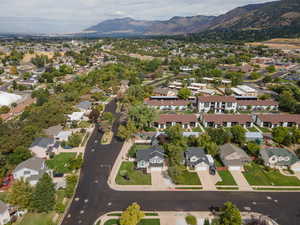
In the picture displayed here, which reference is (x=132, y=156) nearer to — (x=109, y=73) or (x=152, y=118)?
(x=152, y=118)

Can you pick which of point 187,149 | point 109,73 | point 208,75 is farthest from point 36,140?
point 208,75

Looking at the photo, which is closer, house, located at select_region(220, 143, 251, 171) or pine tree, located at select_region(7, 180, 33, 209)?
pine tree, located at select_region(7, 180, 33, 209)

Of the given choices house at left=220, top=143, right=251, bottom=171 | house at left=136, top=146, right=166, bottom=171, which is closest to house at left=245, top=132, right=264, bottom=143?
house at left=220, top=143, right=251, bottom=171

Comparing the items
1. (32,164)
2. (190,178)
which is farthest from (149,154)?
(32,164)

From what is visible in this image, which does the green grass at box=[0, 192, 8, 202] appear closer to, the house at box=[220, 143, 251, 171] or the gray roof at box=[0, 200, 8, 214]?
the gray roof at box=[0, 200, 8, 214]

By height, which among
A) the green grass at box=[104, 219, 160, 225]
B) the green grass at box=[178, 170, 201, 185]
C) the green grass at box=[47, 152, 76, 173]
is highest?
the green grass at box=[47, 152, 76, 173]

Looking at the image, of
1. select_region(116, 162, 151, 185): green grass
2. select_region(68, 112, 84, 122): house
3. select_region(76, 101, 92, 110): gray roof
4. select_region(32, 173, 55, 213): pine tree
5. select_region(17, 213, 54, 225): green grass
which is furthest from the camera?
select_region(76, 101, 92, 110): gray roof
